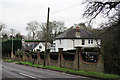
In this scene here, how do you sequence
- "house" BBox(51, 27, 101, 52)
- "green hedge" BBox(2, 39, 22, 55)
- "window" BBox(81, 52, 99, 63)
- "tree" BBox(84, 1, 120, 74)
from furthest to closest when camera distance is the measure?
1. "green hedge" BBox(2, 39, 22, 55)
2. "house" BBox(51, 27, 101, 52)
3. "window" BBox(81, 52, 99, 63)
4. "tree" BBox(84, 1, 120, 74)

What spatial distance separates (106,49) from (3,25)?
237 ft

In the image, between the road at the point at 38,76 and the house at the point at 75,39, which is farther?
the house at the point at 75,39

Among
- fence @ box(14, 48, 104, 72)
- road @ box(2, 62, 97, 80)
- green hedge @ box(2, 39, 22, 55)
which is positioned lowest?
road @ box(2, 62, 97, 80)

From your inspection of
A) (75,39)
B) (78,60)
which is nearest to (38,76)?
(78,60)

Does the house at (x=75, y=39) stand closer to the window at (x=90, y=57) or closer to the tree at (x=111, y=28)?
the window at (x=90, y=57)

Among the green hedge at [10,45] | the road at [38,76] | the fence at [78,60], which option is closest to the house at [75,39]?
the green hedge at [10,45]

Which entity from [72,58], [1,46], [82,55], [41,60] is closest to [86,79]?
[82,55]

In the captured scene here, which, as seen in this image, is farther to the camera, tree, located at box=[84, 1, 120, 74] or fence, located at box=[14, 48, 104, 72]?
fence, located at box=[14, 48, 104, 72]

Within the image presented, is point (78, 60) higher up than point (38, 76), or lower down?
higher up

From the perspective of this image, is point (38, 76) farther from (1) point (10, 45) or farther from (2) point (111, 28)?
(1) point (10, 45)

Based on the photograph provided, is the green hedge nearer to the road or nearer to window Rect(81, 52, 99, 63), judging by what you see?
the road

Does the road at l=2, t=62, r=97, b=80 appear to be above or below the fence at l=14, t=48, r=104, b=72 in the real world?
below

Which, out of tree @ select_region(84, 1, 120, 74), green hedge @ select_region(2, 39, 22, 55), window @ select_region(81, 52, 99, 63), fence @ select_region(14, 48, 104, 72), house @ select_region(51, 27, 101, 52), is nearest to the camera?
tree @ select_region(84, 1, 120, 74)

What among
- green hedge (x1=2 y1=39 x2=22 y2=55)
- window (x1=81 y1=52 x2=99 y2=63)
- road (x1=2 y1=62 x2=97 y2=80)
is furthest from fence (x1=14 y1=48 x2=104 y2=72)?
green hedge (x1=2 y1=39 x2=22 y2=55)
